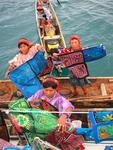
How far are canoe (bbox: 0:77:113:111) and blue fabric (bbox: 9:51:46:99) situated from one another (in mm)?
858

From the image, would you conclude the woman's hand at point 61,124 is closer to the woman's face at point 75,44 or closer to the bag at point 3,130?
the bag at point 3,130

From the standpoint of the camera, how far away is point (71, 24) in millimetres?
20641

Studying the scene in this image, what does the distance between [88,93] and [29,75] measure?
223 centimetres

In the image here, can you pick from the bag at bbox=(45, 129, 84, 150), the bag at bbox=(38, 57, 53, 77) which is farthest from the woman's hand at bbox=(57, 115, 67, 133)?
the bag at bbox=(38, 57, 53, 77)

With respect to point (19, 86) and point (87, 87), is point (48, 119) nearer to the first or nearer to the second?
point (19, 86)

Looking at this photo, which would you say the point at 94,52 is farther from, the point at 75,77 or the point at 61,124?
the point at 61,124

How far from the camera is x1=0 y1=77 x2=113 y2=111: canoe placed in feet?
29.9

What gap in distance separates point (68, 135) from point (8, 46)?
12926 millimetres

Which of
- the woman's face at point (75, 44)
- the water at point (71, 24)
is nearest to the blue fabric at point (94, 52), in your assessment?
the woman's face at point (75, 44)

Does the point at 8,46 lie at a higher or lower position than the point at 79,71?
lower

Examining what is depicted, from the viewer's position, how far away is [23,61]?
9320 mm

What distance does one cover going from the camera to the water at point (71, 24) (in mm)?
16484

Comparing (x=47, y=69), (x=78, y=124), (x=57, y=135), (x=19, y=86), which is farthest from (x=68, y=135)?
(x=47, y=69)

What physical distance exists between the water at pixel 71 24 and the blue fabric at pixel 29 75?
5505 millimetres
